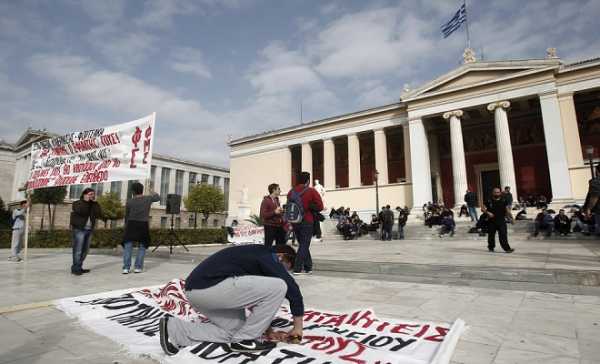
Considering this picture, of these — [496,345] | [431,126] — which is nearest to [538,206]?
[431,126]

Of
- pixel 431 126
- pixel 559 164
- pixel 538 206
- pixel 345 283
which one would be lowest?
pixel 345 283

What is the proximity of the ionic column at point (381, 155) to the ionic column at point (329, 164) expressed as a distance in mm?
4427

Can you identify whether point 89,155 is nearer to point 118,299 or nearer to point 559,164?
point 118,299

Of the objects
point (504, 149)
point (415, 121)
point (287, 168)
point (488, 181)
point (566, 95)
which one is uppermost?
point (566, 95)

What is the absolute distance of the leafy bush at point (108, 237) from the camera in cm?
1566

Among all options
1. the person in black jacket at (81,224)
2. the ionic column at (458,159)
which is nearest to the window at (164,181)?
the ionic column at (458,159)

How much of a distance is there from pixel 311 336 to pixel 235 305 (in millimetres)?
698

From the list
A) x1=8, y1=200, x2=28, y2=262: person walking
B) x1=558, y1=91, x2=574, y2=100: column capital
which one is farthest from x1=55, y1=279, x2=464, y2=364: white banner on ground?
x1=558, y1=91, x2=574, y2=100: column capital

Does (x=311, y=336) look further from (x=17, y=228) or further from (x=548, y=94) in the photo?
(x=548, y=94)

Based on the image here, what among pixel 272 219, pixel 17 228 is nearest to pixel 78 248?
pixel 272 219

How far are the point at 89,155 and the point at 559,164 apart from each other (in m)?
23.1

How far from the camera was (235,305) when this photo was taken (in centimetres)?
247

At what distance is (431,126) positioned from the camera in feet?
85.9

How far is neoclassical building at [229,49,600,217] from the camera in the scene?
1945 centimetres
